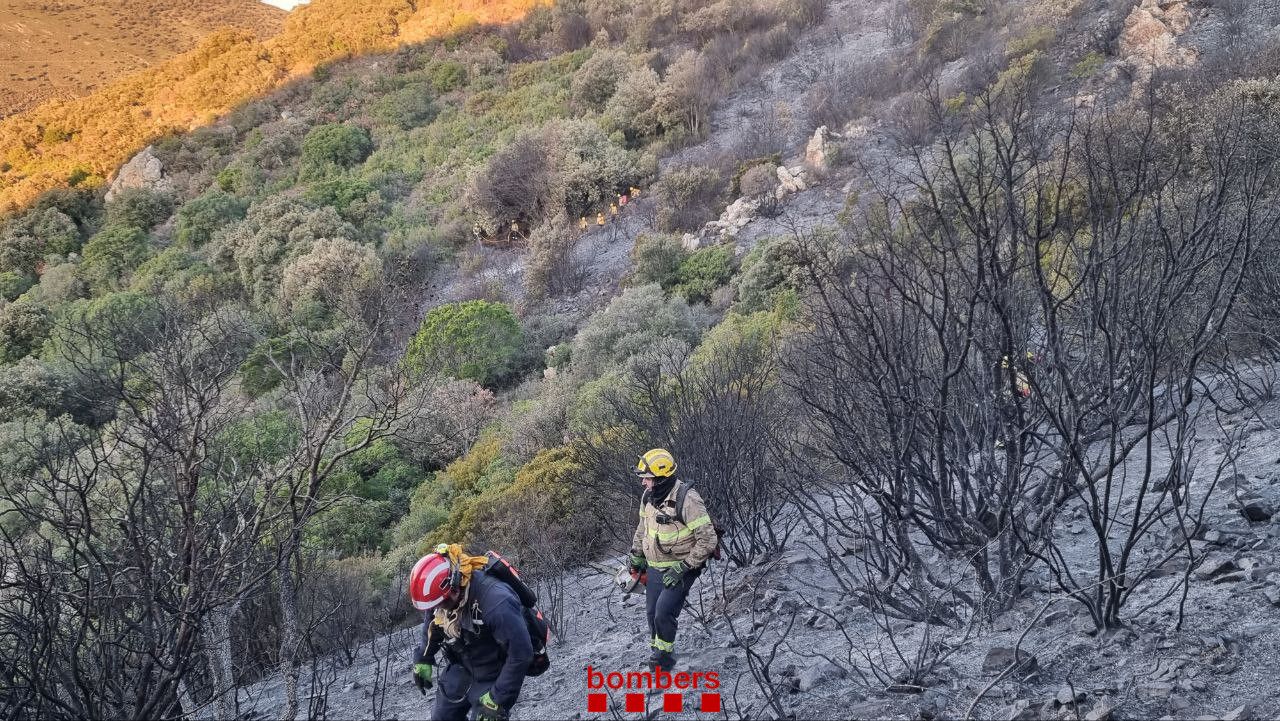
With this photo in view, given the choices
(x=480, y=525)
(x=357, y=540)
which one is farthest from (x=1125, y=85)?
(x=357, y=540)

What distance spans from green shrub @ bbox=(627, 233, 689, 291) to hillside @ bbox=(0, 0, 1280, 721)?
0.42 feet

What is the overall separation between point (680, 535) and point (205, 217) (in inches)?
1325

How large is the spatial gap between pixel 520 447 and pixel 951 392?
375 inches

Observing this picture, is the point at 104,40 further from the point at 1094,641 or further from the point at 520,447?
the point at 1094,641

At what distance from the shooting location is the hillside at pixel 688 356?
13.2 feet

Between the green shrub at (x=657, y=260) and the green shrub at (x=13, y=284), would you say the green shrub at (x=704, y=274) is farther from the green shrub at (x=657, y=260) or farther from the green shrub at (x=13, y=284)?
the green shrub at (x=13, y=284)

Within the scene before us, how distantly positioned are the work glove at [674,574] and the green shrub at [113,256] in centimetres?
3317

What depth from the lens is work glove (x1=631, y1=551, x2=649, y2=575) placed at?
5.03 m

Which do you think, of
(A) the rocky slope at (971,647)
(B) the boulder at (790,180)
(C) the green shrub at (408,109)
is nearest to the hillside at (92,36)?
(C) the green shrub at (408,109)

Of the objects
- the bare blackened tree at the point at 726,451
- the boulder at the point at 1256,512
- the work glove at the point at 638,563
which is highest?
the work glove at the point at 638,563

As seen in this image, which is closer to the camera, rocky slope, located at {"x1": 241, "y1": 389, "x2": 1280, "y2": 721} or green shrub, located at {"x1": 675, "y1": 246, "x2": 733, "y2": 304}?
rocky slope, located at {"x1": 241, "y1": 389, "x2": 1280, "y2": 721}

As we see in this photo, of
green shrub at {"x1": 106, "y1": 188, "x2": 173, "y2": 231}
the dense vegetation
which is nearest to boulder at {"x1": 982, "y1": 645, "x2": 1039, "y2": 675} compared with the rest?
the dense vegetation

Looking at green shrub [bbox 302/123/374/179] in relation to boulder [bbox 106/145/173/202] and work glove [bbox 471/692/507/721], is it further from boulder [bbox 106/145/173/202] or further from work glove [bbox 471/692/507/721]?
work glove [bbox 471/692/507/721]

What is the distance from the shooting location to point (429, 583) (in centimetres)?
360
